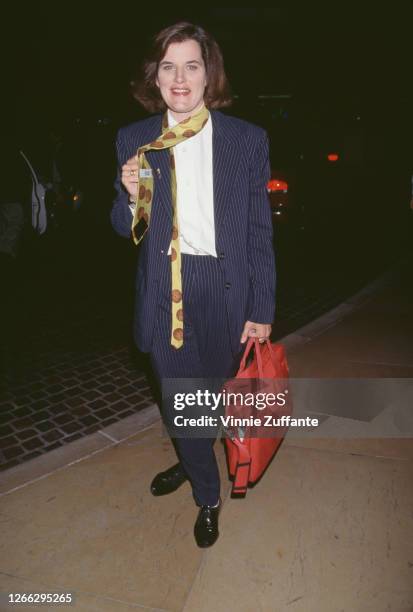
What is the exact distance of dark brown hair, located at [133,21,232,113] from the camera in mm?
2223

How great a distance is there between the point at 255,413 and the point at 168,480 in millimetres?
910

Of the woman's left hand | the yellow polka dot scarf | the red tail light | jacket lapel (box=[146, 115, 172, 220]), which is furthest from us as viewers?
the red tail light

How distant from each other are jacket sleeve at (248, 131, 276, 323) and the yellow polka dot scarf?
1.00 feet

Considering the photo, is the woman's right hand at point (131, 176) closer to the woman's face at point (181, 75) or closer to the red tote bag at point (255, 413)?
the woman's face at point (181, 75)

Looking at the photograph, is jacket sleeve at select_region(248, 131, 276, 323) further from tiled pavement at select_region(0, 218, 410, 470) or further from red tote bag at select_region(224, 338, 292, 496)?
tiled pavement at select_region(0, 218, 410, 470)

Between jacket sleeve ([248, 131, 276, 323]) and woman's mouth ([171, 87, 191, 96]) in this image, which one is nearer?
woman's mouth ([171, 87, 191, 96])

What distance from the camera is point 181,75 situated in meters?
2.21

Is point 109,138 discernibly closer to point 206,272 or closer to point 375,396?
point 375,396

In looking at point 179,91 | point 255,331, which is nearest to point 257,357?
point 255,331

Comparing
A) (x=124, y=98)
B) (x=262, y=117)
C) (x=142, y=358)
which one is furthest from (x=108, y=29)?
(x=142, y=358)

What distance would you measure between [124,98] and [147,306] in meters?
10.8

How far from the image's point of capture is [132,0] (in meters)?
10.9

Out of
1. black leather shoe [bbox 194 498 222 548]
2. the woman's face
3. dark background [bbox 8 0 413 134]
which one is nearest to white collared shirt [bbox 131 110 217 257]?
the woman's face

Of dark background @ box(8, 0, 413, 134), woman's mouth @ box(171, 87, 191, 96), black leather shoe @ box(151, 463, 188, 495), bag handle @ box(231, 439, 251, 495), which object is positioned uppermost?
dark background @ box(8, 0, 413, 134)
